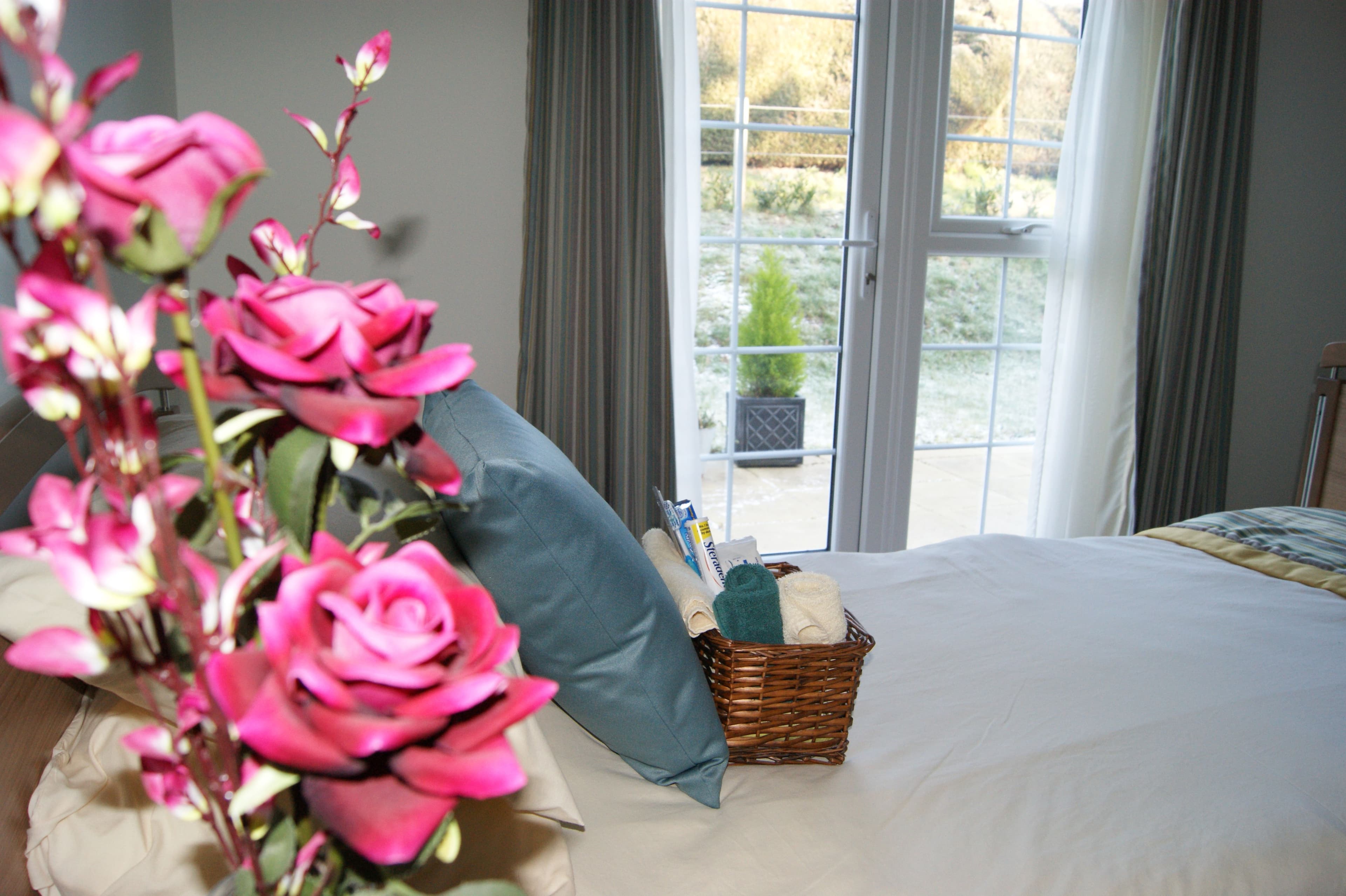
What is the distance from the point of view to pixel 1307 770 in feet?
3.73

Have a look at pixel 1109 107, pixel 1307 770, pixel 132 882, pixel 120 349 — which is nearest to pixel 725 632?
pixel 132 882

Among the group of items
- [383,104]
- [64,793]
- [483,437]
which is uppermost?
[383,104]

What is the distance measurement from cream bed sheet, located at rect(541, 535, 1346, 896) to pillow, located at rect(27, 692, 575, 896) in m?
0.15

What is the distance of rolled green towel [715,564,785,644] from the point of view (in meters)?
1.11

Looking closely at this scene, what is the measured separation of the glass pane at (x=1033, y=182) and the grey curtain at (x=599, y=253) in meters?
1.36

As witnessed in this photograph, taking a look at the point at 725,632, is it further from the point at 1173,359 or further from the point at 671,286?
the point at 1173,359

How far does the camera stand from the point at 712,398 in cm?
290

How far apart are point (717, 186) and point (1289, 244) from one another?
2.26 metres

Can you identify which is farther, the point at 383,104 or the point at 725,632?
the point at 383,104

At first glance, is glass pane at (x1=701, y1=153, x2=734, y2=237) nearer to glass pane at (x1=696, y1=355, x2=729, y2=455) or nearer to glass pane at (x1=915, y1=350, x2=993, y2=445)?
glass pane at (x1=696, y1=355, x2=729, y2=455)

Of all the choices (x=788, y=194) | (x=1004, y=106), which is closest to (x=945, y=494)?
(x=788, y=194)

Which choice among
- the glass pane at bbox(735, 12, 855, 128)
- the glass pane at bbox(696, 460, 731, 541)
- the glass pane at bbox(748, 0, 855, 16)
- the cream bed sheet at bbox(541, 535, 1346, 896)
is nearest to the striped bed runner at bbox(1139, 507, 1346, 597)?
the cream bed sheet at bbox(541, 535, 1346, 896)

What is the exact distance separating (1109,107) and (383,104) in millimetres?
2376

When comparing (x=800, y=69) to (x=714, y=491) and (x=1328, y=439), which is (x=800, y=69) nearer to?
(x=714, y=491)
